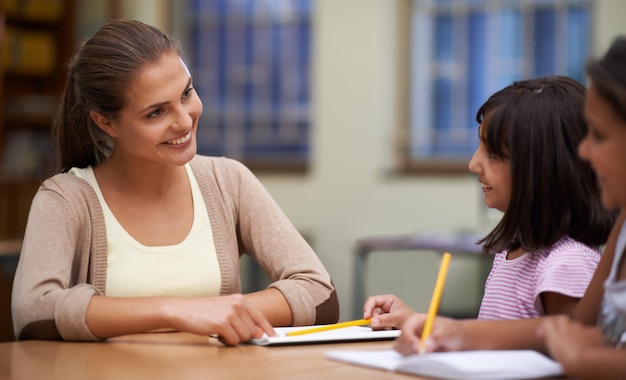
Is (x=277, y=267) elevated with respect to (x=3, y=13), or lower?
lower

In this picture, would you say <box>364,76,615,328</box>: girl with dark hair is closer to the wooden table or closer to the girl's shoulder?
the girl's shoulder

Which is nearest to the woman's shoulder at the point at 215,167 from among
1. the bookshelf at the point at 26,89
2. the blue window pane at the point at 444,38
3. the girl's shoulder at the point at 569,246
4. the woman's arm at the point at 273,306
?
the woman's arm at the point at 273,306

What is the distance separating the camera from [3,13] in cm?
562

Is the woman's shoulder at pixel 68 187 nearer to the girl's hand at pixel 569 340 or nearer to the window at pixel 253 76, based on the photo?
the girl's hand at pixel 569 340

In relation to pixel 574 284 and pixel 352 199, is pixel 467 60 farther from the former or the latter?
pixel 574 284

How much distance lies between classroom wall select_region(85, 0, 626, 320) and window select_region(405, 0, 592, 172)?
0.46 feet

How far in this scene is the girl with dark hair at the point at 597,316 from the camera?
106 cm

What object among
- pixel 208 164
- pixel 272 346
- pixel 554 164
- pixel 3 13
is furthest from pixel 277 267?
pixel 3 13

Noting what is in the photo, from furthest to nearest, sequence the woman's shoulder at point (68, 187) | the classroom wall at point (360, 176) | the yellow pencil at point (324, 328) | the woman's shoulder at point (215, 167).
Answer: the classroom wall at point (360, 176), the woman's shoulder at point (215, 167), the woman's shoulder at point (68, 187), the yellow pencil at point (324, 328)

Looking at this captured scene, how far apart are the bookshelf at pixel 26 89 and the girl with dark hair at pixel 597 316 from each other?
15.7 feet

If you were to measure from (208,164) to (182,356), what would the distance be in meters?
0.71

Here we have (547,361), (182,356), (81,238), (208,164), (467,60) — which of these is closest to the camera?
(547,361)

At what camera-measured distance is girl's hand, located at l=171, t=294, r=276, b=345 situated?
1.42 metres

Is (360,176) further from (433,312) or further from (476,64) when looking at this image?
(433,312)
